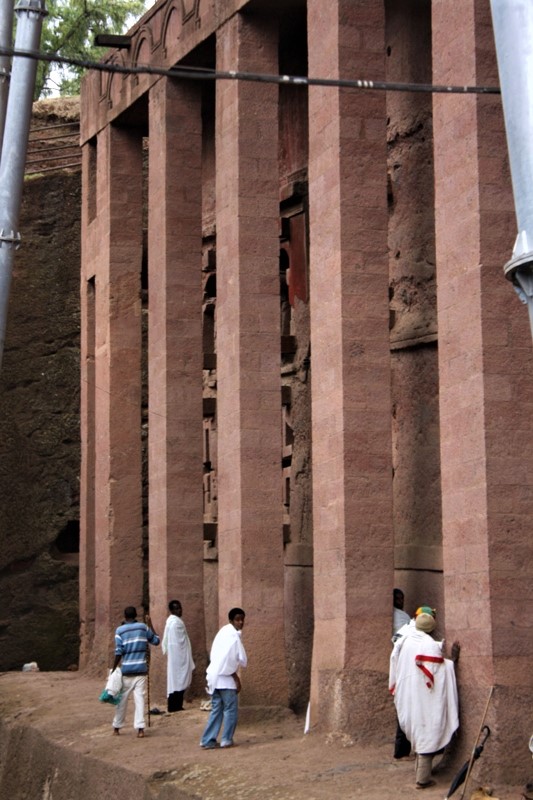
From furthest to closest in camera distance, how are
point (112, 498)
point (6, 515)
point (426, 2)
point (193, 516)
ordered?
point (6, 515), point (112, 498), point (193, 516), point (426, 2)

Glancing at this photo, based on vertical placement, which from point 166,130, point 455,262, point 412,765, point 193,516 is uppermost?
point 166,130

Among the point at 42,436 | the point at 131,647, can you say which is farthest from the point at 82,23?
the point at 131,647

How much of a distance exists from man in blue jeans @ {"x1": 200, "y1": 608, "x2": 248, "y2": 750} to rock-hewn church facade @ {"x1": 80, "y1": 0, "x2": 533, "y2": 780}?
800 millimetres

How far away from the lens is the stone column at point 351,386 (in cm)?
1496

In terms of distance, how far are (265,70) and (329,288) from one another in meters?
3.50

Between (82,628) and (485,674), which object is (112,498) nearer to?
(82,628)

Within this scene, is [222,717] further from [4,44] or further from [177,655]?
[4,44]

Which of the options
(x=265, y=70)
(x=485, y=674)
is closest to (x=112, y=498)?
(x=265, y=70)

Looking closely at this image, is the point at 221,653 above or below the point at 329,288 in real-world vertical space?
below

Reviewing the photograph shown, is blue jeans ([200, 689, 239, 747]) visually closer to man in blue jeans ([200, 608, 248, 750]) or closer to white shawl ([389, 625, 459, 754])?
man in blue jeans ([200, 608, 248, 750])

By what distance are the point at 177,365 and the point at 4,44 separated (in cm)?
724

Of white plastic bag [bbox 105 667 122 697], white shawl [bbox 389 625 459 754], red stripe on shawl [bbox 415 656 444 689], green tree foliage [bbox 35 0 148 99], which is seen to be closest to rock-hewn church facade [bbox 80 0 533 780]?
white shawl [bbox 389 625 459 754]

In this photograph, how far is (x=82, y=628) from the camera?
905 inches

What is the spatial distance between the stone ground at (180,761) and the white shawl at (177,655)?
13.1 inches
